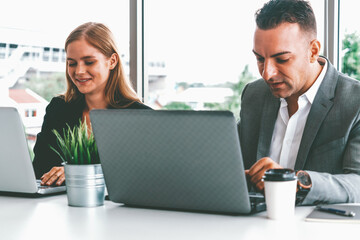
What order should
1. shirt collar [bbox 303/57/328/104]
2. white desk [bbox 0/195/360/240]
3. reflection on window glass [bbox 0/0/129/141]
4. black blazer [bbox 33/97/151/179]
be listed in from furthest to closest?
reflection on window glass [bbox 0/0/129/141] < black blazer [bbox 33/97/151/179] < shirt collar [bbox 303/57/328/104] < white desk [bbox 0/195/360/240]

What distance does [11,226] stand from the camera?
124 centimetres

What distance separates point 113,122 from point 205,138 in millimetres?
271

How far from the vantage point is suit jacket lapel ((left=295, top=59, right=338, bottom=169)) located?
185 centimetres

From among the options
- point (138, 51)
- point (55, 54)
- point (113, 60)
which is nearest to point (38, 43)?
point (55, 54)

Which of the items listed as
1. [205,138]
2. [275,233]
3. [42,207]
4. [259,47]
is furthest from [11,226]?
[259,47]

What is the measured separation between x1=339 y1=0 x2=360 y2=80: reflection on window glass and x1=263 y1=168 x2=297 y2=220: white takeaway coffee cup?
1704 millimetres

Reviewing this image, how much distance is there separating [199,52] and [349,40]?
3.09 ft

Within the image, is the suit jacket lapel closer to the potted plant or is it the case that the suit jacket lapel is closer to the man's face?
the man's face

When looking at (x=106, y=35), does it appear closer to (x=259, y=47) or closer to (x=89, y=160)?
(x=259, y=47)

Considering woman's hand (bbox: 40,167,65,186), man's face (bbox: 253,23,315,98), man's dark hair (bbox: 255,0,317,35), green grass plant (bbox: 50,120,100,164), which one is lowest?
woman's hand (bbox: 40,167,65,186)

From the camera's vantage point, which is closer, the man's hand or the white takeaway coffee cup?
the white takeaway coffee cup

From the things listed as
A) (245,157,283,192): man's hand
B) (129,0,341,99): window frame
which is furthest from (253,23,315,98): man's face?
(129,0,341,99): window frame

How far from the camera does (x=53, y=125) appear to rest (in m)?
2.65

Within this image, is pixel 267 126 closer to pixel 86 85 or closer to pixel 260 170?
pixel 260 170
